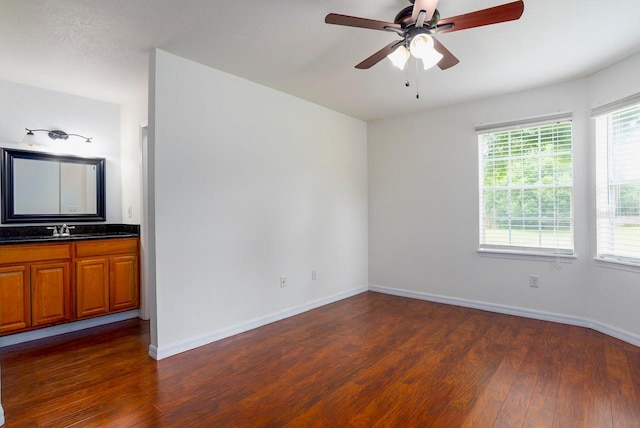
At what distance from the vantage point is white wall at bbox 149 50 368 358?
2730mm

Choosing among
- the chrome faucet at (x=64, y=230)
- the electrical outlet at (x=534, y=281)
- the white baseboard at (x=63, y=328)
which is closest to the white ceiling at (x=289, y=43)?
the chrome faucet at (x=64, y=230)

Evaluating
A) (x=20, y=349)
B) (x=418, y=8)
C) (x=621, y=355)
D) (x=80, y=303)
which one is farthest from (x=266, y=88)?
(x=621, y=355)

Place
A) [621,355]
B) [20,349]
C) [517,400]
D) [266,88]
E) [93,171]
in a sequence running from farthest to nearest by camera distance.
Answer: [93,171] < [266,88] < [20,349] < [621,355] < [517,400]

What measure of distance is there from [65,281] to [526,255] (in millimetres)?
4667

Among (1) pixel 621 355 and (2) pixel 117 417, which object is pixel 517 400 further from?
(2) pixel 117 417

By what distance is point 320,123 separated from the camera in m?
4.16

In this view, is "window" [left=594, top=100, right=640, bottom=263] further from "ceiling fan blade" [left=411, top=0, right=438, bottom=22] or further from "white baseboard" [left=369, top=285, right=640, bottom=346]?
"ceiling fan blade" [left=411, top=0, right=438, bottom=22]

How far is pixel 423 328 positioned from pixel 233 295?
1.89m

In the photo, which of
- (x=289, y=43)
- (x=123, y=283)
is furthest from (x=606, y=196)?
(x=123, y=283)

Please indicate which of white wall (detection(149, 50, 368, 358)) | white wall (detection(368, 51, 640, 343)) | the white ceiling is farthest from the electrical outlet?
white wall (detection(149, 50, 368, 358))

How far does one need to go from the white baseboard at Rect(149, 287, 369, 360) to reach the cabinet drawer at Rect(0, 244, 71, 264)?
1.35 meters

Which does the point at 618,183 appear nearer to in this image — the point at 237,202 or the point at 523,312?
the point at 523,312

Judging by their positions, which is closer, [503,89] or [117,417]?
[117,417]

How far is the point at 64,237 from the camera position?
329cm
